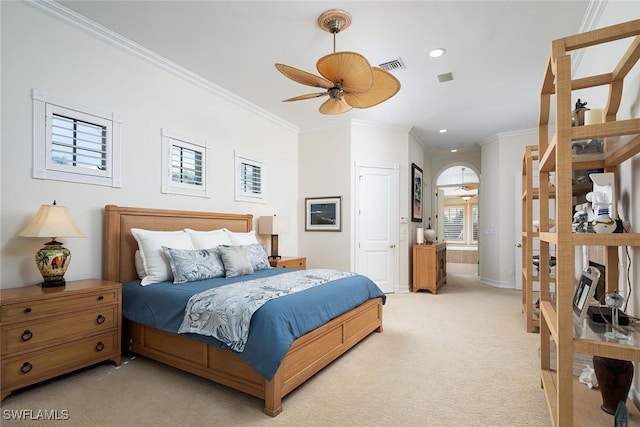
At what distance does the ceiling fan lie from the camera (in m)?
2.34

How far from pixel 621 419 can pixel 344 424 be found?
1322 mm

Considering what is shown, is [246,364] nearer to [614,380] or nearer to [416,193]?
[614,380]

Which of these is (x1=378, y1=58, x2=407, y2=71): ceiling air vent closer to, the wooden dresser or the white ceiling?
the white ceiling

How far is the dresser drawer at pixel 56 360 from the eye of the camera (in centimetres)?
210

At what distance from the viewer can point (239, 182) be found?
4.61 metres

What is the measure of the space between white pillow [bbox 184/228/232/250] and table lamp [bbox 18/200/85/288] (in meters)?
1.10

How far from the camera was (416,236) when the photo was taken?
20.5 ft

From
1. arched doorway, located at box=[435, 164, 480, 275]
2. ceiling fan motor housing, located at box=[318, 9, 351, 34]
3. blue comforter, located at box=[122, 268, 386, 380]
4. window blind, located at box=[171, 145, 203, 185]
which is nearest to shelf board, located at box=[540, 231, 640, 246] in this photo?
blue comforter, located at box=[122, 268, 386, 380]

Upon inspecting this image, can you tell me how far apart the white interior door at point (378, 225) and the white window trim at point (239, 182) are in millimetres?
1625

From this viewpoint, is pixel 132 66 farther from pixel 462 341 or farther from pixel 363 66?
pixel 462 341

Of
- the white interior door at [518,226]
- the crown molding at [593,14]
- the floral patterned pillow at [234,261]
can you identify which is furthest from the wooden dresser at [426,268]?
the crown molding at [593,14]

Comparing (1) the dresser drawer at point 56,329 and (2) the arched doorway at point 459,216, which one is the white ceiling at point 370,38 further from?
(2) the arched doorway at point 459,216

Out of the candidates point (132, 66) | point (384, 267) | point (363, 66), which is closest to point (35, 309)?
point (132, 66)

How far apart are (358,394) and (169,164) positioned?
121 inches
